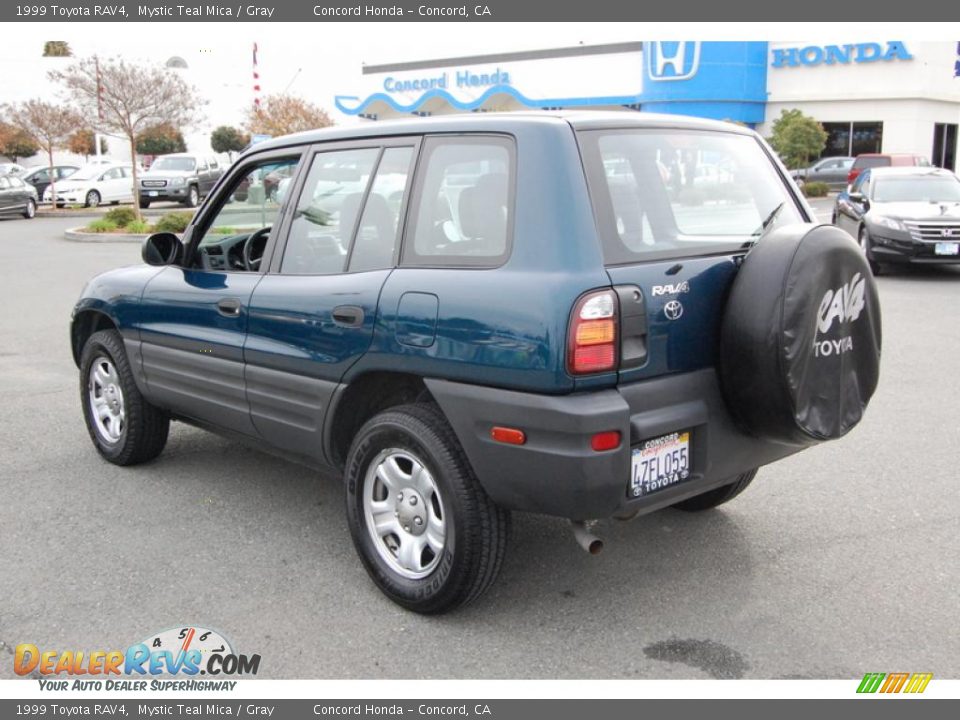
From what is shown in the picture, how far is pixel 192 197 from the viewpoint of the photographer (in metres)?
30.2

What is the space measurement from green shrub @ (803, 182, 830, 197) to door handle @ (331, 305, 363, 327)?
97.0 feet

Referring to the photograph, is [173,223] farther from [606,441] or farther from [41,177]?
[606,441]

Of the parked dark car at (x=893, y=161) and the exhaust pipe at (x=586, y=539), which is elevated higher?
the parked dark car at (x=893, y=161)

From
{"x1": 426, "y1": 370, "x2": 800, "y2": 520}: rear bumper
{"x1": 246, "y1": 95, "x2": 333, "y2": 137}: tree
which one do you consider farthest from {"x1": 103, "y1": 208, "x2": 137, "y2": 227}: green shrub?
{"x1": 426, "y1": 370, "x2": 800, "y2": 520}: rear bumper

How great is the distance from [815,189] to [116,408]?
29969mm

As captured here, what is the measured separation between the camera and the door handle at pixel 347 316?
3652mm

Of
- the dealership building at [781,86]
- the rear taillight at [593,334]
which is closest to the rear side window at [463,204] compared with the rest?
the rear taillight at [593,334]

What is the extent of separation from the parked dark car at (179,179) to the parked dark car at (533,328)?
26.5 metres

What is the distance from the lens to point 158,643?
3418 mm

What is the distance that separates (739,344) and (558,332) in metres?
0.77

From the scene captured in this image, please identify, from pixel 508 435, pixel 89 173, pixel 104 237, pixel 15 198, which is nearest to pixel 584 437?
pixel 508 435

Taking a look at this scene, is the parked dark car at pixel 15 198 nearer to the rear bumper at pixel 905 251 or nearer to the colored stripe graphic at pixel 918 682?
the rear bumper at pixel 905 251

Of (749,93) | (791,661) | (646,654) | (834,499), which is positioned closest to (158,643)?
(646,654)

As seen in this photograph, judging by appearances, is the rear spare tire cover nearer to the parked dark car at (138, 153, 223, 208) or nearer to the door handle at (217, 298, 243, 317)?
the door handle at (217, 298, 243, 317)
